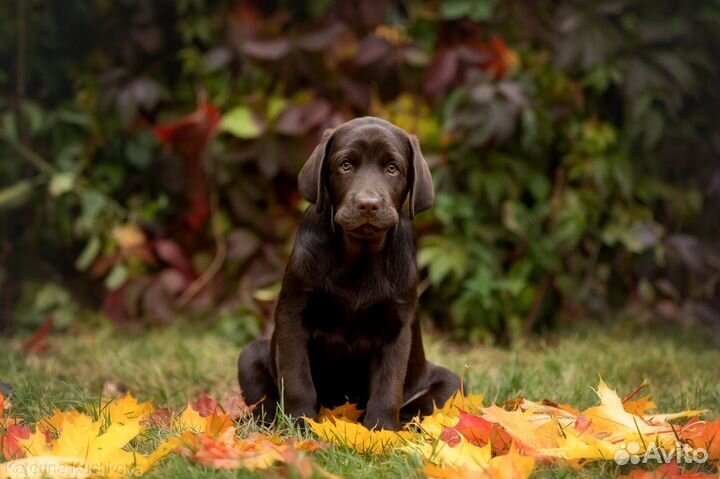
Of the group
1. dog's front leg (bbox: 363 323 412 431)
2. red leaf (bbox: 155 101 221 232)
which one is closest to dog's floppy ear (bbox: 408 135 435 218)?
dog's front leg (bbox: 363 323 412 431)

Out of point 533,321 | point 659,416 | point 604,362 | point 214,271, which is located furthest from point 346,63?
point 659,416

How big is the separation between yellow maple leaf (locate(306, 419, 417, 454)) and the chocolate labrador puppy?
1.01 ft

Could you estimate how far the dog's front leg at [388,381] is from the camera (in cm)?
298

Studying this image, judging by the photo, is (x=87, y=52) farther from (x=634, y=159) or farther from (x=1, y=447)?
(x=1, y=447)

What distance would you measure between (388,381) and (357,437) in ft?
1.46

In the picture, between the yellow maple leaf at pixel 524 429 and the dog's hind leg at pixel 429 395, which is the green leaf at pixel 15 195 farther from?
the yellow maple leaf at pixel 524 429

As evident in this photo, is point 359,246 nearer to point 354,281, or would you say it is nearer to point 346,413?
point 354,281

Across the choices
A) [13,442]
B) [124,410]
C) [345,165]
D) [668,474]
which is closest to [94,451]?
[13,442]

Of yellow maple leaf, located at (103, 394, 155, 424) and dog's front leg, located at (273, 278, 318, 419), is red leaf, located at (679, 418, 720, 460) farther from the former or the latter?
yellow maple leaf, located at (103, 394, 155, 424)

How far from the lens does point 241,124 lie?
5172 millimetres

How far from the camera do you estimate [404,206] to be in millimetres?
3234

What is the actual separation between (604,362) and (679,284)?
4.95 ft

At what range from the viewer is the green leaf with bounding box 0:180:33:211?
5.44 metres

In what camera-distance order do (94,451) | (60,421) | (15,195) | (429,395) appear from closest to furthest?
(94,451), (60,421), (429,395), (15,195)
